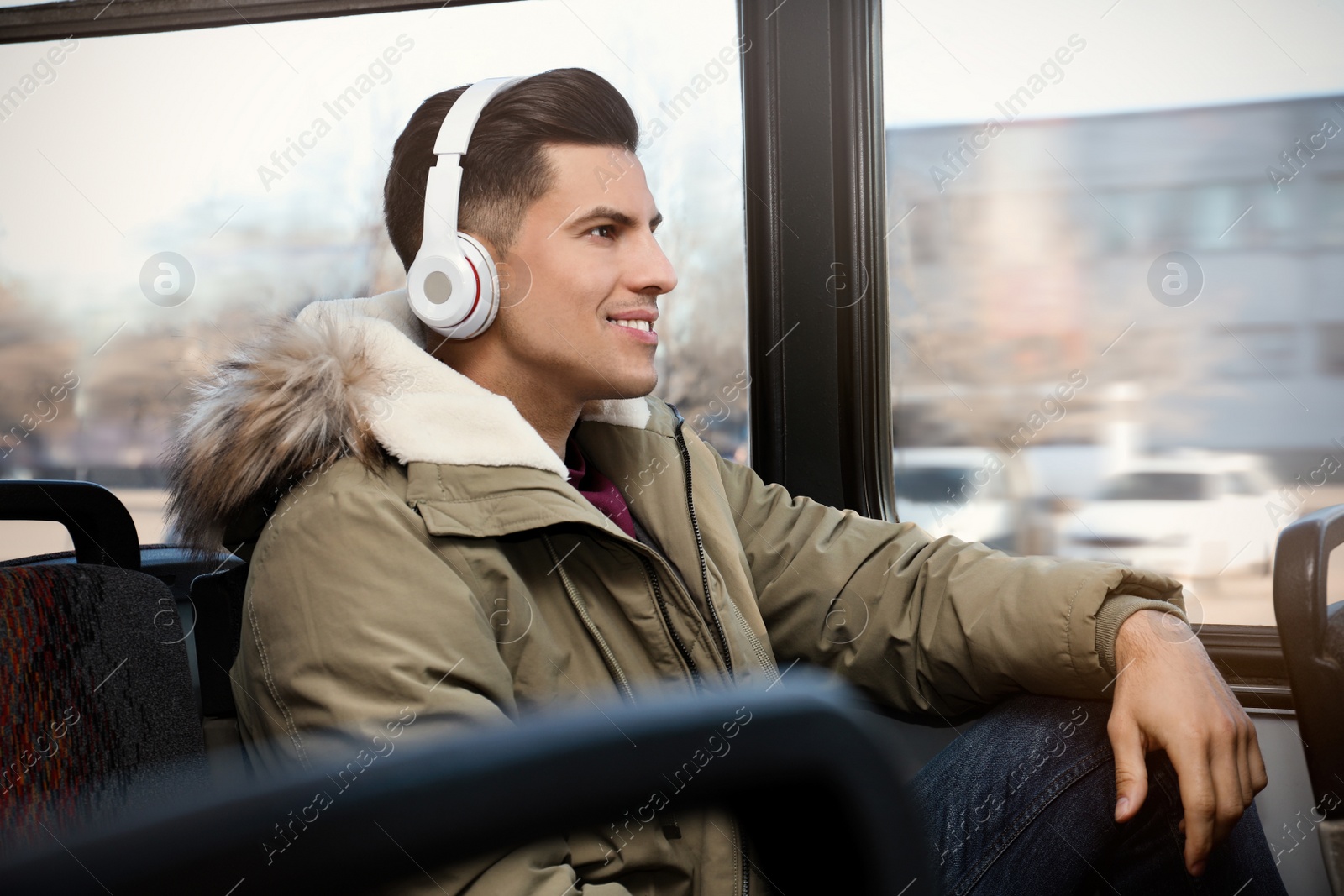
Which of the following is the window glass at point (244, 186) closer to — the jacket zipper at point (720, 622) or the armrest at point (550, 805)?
the jacket zipper at point (720, 622)

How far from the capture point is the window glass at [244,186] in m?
1.75

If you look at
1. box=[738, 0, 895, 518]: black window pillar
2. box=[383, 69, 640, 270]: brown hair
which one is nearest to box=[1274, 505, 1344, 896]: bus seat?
box=[738, 0, 895, 518]: black window pillar

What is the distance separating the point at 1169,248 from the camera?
1662 mm

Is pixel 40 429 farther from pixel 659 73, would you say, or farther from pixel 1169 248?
pixel 1169 248

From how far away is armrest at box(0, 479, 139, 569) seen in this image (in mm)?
1114

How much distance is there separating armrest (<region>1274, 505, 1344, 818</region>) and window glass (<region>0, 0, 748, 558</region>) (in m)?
0.93

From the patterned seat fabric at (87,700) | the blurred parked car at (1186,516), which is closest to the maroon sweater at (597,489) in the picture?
the patterned seat fabric at (87,700)

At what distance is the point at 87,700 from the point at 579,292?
729 millimetres

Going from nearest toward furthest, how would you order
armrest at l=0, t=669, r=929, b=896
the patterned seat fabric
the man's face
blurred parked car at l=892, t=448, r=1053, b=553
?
armrest at l=0, t=669, r=929, b=896 → the patterned seat fabric → the man's face → blurred parked car at l=892, t=448, r=1053, b=553

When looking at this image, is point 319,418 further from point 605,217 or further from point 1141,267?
point 1141,267

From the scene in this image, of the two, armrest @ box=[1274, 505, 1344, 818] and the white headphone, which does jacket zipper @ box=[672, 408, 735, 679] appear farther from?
armrest @ box=[1274, 505, 1344, 818]

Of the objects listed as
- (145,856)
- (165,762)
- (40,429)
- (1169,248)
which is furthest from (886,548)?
(40,429)

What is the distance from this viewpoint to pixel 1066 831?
935 millimetres

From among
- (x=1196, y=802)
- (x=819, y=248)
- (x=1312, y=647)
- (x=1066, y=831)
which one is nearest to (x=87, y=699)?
(x=1066, y=831)
